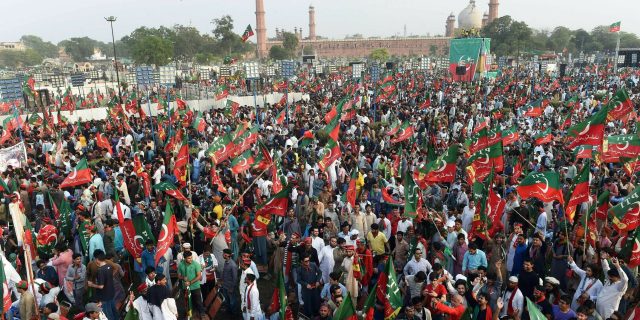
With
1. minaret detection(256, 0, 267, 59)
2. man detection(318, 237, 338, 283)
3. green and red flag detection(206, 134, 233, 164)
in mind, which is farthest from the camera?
minaret detection(256, 0, 267, 59)

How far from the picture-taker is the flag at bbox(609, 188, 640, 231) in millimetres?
6203

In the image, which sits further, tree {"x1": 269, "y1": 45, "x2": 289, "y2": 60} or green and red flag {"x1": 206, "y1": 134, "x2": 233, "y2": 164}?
tree {"x1": 269, "y1": 45, "x2": 289, "y2": 60}

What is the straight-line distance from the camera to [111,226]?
23.2 feet

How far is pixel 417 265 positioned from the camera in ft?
19.7

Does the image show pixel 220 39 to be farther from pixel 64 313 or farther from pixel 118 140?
pixel 64 313

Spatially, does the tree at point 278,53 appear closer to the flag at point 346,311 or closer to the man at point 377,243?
the man at point 377,243

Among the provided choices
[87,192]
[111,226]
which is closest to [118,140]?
[87,192]

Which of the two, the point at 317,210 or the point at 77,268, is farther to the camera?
the point at 317,210

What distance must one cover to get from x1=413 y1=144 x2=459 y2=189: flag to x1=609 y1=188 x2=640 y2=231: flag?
7.45 ft

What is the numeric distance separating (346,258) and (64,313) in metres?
3.19

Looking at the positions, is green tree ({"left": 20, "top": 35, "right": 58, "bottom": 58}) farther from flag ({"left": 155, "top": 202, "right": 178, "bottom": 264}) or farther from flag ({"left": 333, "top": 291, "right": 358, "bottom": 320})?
flag ({"left": 333, "top": 291, "right": 358, "bottom": 320})

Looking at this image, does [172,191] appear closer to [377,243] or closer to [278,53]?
[377,243]

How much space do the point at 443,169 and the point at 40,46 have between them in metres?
149

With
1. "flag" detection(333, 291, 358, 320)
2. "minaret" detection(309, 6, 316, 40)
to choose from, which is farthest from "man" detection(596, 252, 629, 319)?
"minaret" detection(309, 6, 316, 40)
